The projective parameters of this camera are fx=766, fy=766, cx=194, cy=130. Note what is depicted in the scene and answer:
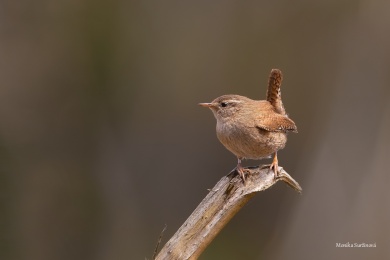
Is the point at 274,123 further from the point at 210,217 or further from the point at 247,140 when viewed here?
the point at 210,217

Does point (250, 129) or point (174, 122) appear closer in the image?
point (250, 129)

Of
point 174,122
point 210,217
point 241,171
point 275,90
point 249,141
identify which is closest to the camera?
point 210,217

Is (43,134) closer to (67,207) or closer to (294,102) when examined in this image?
(67,207)

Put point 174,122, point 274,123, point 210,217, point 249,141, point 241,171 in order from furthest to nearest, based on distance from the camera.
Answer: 1. point 174,122
2. point 274,123
3. point 249,141
4. point 241,171
5. point 210,217

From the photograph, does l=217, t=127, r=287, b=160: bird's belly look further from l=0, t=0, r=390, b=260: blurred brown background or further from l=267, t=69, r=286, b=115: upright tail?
l=0, t=0, r=390, b=260: blurred brown background

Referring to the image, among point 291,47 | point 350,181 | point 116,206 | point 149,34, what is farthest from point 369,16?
point 116,206

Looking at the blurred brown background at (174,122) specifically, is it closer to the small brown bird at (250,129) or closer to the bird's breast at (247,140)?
the small brown bird at (250,129)

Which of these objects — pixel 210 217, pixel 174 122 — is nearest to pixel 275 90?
pixel 210 217
